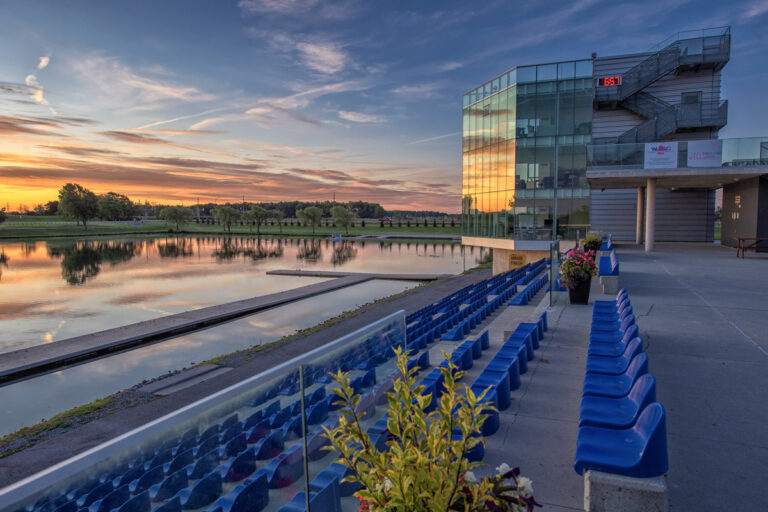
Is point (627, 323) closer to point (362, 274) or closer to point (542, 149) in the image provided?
point (542, 149)

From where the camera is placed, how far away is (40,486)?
6.48 ft

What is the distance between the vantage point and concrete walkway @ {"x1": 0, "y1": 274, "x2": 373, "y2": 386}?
1722cm

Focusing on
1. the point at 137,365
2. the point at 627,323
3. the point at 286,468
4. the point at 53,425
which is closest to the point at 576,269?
the point at 627,323

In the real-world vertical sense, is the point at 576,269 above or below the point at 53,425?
above

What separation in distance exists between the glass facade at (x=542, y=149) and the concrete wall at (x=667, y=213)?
182 inches

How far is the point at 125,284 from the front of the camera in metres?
39.1

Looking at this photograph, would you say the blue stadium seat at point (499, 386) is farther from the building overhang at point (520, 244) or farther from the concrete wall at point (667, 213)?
the concrete wall at point (667, 213)

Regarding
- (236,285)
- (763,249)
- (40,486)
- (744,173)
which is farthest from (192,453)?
(236,285)

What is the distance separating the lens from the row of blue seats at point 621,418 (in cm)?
323

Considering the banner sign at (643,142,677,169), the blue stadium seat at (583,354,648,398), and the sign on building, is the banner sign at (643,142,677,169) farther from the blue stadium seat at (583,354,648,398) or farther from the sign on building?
the blue stadium seat at (583,354,648,398)

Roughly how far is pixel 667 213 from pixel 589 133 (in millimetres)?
8902

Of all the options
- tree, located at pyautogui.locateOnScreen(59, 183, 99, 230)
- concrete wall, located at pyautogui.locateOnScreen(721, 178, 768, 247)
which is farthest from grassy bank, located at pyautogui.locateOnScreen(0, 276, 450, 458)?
tree, located at pyautogui.locateOnScreen(59, 183, 99, 230)

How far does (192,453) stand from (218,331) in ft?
70.9

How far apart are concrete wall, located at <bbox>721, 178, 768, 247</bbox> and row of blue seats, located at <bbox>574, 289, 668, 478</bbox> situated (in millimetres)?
24353
